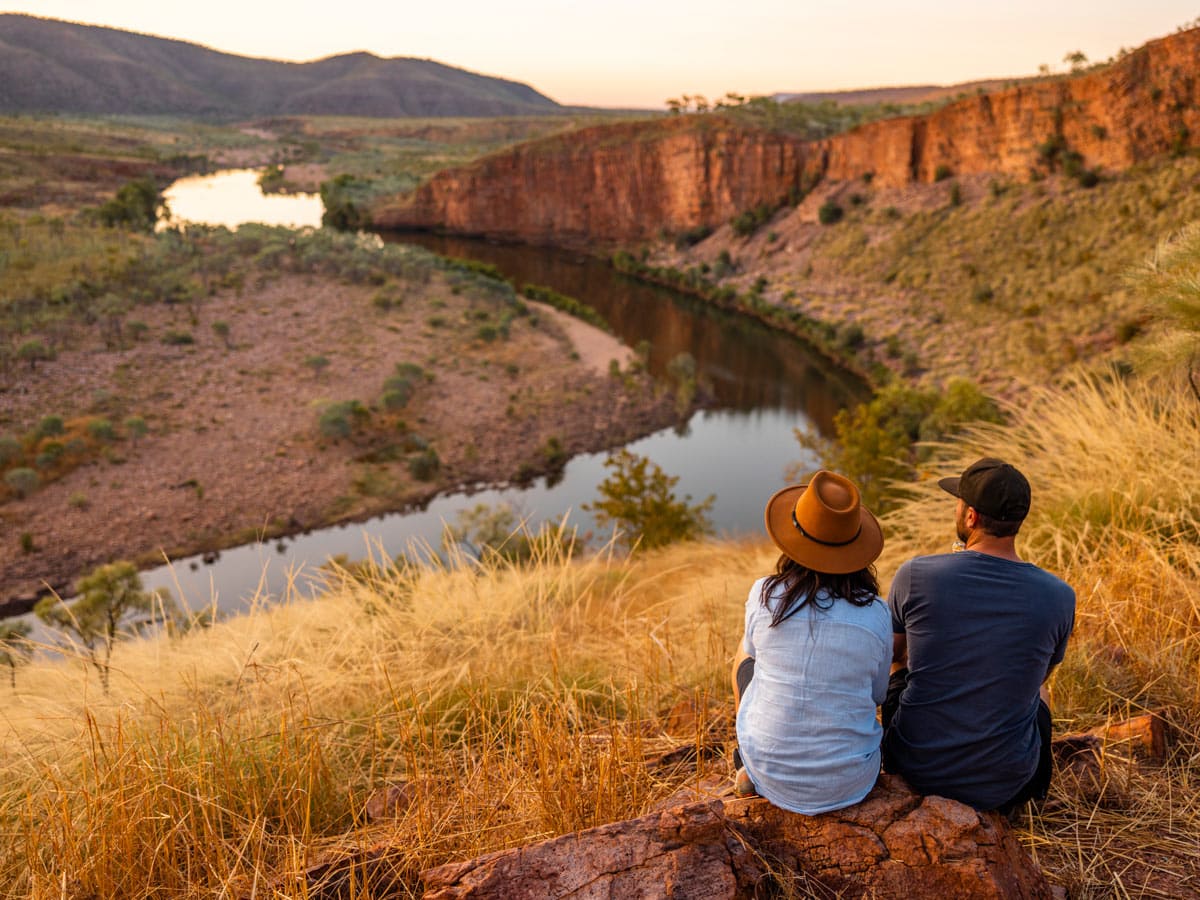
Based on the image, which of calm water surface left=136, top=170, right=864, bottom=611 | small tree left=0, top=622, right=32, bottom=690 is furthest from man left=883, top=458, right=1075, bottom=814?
small tree left=0, top=622, right=32, bottom=690

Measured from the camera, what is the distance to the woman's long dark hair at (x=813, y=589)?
205cm

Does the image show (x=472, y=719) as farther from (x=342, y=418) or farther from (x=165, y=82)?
(x=165, y=82)

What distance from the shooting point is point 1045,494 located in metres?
4.57

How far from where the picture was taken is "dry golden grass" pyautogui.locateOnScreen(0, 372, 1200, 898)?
218 cm

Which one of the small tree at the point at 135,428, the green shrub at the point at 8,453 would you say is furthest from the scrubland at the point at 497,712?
the small tree at the point at 135,428

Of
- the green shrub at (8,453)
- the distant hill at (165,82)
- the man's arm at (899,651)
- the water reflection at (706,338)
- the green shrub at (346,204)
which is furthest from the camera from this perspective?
the distant hill at (165,82)

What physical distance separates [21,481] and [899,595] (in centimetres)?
1766

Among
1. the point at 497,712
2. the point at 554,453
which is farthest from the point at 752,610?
the point at 554,453

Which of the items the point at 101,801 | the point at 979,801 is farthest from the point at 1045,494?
the point at 101,801

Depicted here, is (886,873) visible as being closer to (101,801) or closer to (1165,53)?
(101,801)

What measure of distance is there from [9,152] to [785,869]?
67263 mm

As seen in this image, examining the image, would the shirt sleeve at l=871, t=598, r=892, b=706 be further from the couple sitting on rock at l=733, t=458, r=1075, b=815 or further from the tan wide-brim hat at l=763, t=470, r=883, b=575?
the tan wide-brim hat at l=763, t=470, r=883, b=575

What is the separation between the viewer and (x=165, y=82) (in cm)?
15375

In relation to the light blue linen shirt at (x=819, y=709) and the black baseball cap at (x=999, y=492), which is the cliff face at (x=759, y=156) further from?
the light blue linen shirt at (x=819, y=709)
